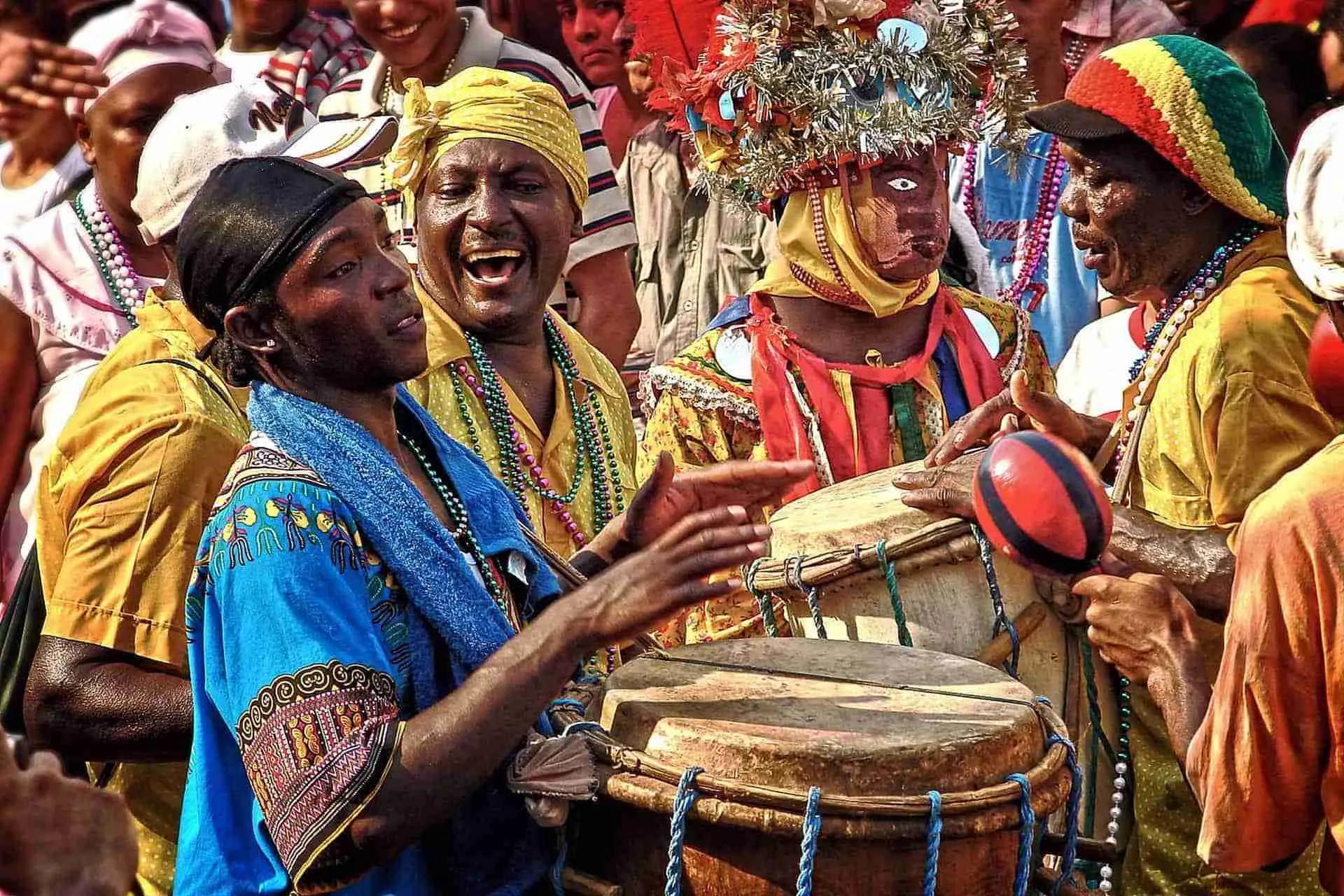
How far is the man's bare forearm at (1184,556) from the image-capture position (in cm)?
370

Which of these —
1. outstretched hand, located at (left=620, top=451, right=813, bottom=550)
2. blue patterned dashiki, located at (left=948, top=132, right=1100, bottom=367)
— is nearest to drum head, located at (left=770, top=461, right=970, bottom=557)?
outstretched hand, located at (left=620, top=451, right=813, bottom=550)

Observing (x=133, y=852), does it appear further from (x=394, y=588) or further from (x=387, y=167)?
(x=387, y=167)

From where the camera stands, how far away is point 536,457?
14.3 feet

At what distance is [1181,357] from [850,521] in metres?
0.87

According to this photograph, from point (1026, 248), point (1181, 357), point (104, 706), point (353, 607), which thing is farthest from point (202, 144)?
point (1026, 248)

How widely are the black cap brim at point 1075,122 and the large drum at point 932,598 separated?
1.06 meters

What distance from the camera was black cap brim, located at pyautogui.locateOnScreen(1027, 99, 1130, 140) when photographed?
13.8ft

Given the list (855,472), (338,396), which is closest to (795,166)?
(855,472)

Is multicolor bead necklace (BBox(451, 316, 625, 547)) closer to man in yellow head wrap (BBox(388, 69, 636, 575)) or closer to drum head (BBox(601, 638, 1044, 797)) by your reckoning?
man in yellow head wrap (BBox(388, 69, 636, 575))

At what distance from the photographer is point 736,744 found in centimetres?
276

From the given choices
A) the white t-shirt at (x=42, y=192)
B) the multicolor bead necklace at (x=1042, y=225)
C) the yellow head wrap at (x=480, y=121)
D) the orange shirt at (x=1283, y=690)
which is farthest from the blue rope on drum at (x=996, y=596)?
the white t-shirt at (x=42, y=192)

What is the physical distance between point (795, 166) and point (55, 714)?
9.16 feet

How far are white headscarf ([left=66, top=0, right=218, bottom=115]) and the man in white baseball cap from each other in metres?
2.86

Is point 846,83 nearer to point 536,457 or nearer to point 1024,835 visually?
point 536,457
